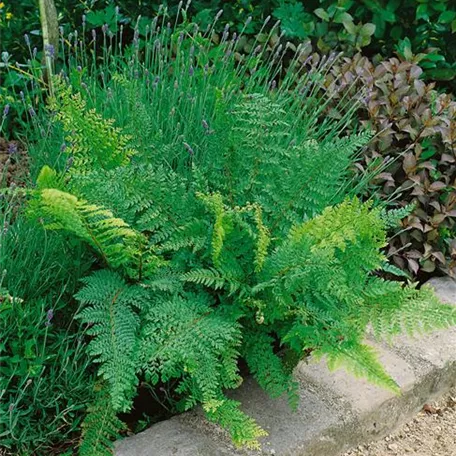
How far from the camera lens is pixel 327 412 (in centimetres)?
254

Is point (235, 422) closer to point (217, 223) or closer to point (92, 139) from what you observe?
point (217, 223)

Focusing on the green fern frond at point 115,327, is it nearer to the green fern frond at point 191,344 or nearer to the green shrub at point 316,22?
the green fern frond at point 191,344

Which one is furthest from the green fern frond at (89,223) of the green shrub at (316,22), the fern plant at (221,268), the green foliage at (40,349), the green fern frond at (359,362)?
the green shrub at (316,22)

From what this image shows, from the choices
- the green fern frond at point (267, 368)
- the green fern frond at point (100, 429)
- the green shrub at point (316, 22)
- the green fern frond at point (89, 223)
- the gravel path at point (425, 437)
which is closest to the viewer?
the green fern frond at point (89, 223)

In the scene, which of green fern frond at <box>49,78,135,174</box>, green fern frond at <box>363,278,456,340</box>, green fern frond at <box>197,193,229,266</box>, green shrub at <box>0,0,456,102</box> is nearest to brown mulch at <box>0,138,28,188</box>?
green shrub at <box>0,0,456,102</box>

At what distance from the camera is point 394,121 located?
11.4 ft

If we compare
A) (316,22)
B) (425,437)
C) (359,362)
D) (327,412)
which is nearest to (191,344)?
(359,362)

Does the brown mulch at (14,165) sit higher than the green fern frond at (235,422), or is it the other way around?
the green fern frond at (235,422)

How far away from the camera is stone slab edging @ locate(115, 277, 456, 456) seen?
2.33 meters

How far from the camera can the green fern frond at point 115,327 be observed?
2.13 metres

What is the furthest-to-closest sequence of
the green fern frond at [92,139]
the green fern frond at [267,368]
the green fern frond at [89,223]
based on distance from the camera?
the green fern frond at [92,139], the green fern frond at [267,368], the green fern frond at [89,223]

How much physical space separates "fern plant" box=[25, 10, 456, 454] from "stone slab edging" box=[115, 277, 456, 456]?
8 centimetres

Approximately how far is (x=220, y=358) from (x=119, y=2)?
8.76ft

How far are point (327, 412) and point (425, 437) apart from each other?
478mm
